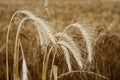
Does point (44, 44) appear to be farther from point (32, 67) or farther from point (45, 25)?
point (32, 67)

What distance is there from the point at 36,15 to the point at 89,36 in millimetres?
220

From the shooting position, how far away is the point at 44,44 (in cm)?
149

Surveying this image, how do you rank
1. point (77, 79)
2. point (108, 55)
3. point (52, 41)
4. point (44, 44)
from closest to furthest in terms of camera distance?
point (52, 41), point (44, 44), point (77, 79), point (108, 55)

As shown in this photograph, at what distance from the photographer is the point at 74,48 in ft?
4.54

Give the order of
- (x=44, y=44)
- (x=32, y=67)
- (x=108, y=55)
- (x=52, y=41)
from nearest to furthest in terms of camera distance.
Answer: (x=52, y=41) → (x=44, y=44) → (x=32, y=67) → (x=108, y=55)

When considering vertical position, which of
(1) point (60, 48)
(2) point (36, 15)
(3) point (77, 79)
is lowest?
(3) point (77, 79)

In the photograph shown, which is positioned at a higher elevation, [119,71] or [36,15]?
[36,15]

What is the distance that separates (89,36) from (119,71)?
1342 millimetres

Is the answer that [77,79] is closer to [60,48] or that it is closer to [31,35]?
[60,48]

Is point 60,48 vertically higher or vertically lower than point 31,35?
lower

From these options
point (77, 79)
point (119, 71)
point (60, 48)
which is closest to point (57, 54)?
point (60, 48)

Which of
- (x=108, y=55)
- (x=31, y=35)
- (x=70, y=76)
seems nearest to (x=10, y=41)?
(x=31, y=35)

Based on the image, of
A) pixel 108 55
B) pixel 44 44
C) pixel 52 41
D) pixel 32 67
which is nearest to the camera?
pixel 52 41

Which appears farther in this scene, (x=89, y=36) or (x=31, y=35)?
(x=31, y=35)
